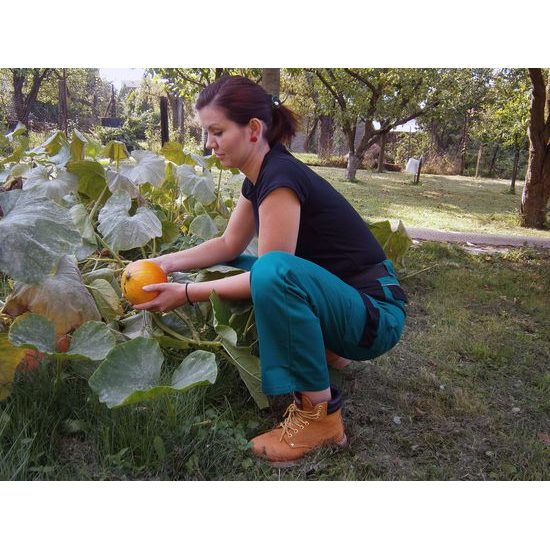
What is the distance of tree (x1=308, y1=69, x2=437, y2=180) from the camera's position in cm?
845

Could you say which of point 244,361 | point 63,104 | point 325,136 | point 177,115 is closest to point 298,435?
point 244,361

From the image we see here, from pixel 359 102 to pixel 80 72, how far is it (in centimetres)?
442

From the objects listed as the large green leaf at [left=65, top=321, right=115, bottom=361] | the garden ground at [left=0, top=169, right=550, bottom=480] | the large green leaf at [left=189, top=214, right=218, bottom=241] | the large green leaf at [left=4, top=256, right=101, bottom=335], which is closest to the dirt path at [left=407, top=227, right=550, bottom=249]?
the garden ground at [left=0, top=169, right=550, bottom=480]

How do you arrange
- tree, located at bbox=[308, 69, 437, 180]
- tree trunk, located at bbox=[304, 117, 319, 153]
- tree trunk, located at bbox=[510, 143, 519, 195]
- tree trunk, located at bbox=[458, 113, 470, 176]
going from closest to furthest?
tree trunk, located at bbox=[510, 143, 519, 195] → tree, located at bbox=[308, 69, 437, 180] → tree trunk, located at bbox=[458, 113, 470, 176] → tree trunk, located at bbox=[304, 117, 319, 153]

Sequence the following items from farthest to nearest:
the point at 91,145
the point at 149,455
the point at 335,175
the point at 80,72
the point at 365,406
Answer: the point at 335,175 → the point at 80,72 → the point at 91,145 → the point at 365,406 → the point at 149,455

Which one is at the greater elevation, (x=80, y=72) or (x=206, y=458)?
(x=80, y=72)

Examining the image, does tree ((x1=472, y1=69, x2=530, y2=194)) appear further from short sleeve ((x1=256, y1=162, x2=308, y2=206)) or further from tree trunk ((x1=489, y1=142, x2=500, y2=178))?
short sleeve ((x1=256, y1=162, x2=308, y2=206))

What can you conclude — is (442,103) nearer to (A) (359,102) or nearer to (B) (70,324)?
(A) (359,102)

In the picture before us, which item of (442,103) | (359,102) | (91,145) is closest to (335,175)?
(359,102)

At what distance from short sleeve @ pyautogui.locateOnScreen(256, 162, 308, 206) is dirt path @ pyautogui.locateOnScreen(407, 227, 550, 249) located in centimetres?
312

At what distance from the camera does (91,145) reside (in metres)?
2.36

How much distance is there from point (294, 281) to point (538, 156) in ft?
15.4

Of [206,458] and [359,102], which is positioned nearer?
[206,458]

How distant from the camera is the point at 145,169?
6.84 feet
